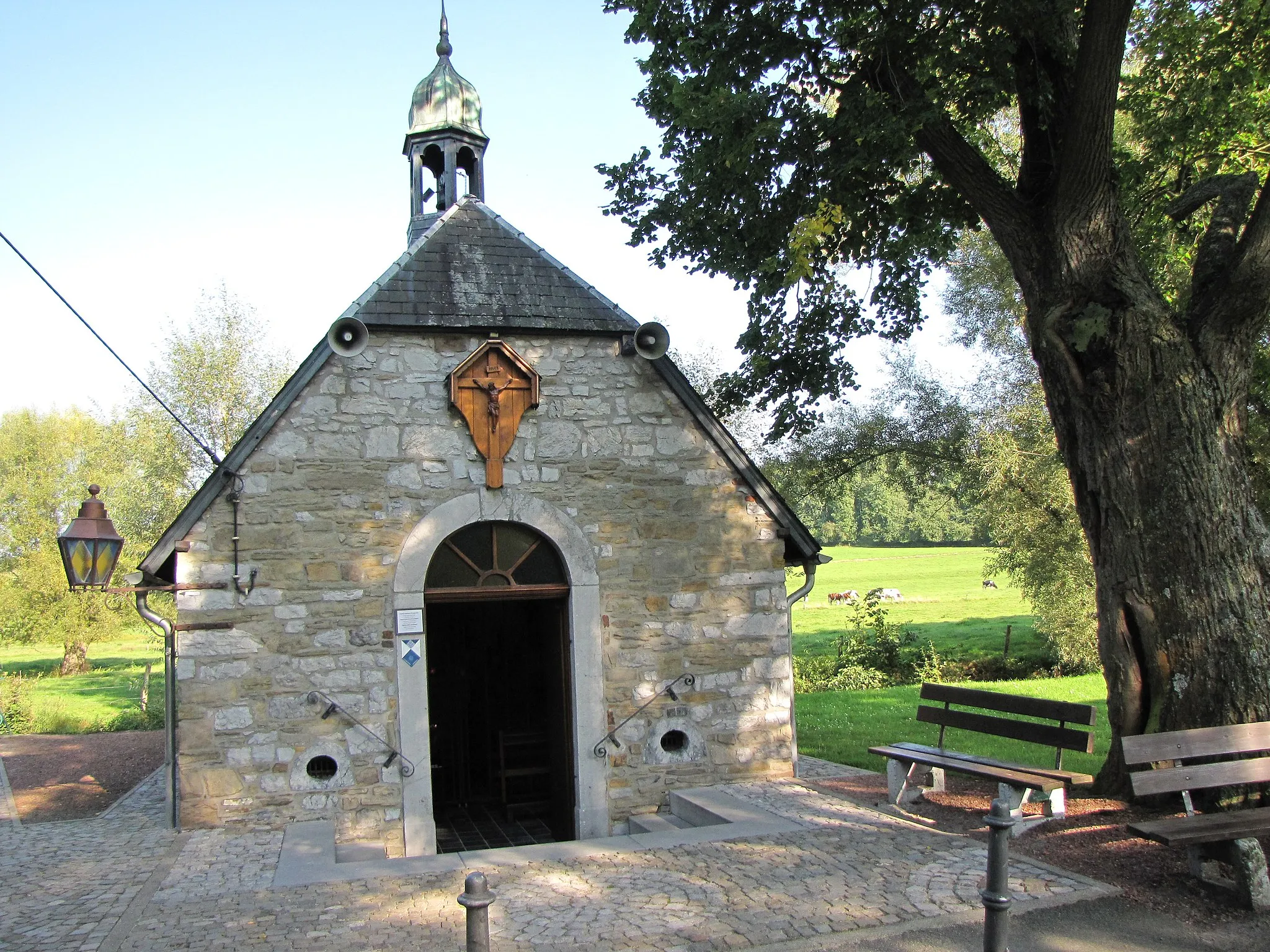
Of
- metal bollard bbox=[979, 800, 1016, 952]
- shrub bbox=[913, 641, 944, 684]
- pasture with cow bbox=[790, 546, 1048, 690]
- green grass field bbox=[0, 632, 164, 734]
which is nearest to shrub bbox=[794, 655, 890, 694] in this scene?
shrub bbox=[913, 641, 944, 684]

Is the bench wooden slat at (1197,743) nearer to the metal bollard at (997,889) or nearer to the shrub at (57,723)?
the metal bollard at (997,889)

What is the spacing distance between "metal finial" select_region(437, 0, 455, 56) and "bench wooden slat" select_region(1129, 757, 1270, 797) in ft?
37.4

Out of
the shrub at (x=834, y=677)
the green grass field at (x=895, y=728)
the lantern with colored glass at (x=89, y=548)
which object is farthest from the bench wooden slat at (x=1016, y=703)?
the shrub at (x=834, y=677)

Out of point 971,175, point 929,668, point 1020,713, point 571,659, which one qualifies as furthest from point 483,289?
point 929,668

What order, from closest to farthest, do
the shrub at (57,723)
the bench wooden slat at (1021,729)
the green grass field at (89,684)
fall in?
the bench wooden slat at (1021,729), the shrub at (57,723), the green grass field at (89,684)

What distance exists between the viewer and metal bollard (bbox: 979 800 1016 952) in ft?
14.1

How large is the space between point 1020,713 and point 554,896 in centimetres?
415

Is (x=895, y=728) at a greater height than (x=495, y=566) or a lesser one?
lesser

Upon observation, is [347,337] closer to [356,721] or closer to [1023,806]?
[356,721]

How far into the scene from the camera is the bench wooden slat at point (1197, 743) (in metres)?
5.98

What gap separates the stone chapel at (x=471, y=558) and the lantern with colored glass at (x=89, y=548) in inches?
11.7

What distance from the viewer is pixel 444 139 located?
1170 cm

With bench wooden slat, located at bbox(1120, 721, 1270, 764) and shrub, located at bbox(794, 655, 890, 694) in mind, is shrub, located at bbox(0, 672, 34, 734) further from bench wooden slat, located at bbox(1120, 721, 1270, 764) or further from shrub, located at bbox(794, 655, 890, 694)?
bench wooden slat, located at bbox(1120, 721, 1270, 764)

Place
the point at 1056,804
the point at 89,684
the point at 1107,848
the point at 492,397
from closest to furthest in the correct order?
the point at 1107,848, the point at 1056,804, the point at 492,397, the point at 89,684
